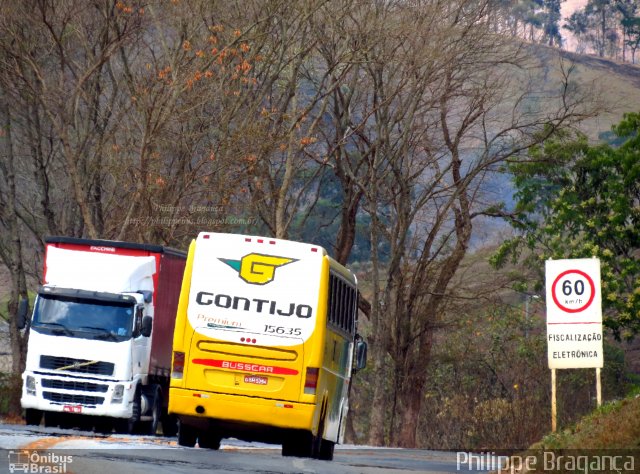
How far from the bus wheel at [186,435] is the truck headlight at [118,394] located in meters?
3.66

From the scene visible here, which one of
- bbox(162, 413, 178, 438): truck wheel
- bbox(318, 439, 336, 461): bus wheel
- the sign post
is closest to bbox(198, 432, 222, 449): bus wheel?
bbox(318, 439, 336, 461): bus wheel

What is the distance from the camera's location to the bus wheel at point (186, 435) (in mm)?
21141

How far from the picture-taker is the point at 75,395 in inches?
968

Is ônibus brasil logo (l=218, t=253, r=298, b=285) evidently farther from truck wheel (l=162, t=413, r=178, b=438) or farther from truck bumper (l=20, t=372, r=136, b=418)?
truck wheel (l=162, t=413, r=178, b=438)

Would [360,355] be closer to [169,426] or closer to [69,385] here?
[69,385]

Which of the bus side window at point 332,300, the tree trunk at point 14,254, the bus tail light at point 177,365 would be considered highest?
the tree trunk at point 14,254

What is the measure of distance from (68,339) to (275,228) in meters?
20.0

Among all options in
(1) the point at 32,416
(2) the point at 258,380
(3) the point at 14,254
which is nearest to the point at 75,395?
(1) the point at 32,416

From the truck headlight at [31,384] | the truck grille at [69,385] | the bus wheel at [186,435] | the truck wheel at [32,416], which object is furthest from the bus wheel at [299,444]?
the truck wheel at [32,416]

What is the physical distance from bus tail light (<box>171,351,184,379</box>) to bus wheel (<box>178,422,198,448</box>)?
213 centimetres

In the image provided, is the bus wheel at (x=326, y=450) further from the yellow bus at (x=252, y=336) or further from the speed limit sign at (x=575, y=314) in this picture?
the speed limit sign at (x=575, y=314)

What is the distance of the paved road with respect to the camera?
47.8 ft

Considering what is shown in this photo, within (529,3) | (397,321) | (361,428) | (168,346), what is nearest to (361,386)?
(361,428)

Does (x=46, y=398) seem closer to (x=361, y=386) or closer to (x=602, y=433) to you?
(x=602, y=433)
